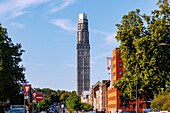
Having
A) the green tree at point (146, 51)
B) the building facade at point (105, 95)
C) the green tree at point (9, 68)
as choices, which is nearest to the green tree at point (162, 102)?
the green tree at point (146, 51)

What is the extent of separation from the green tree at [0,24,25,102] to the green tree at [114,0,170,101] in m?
14.7

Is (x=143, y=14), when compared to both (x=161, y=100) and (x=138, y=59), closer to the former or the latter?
(x=138, y=59)

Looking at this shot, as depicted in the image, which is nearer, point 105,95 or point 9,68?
point 9,68

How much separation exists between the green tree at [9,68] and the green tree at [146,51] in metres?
→ 14.7

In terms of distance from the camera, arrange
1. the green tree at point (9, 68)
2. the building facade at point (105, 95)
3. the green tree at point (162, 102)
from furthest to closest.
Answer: the building facade at point (105, 95), the green tree at point (9, 68), the green tree at point (162, 102)

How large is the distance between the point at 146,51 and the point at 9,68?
61.3ft

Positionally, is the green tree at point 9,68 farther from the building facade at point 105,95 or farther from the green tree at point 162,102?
the building facade at point 105,95

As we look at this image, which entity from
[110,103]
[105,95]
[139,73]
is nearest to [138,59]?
[139,73]

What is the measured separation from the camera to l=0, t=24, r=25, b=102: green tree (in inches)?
1971

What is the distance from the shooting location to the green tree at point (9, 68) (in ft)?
164

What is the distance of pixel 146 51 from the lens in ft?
164

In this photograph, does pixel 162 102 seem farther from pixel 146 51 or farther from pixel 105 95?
pixel 105 95

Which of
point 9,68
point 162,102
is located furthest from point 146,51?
point 9,68

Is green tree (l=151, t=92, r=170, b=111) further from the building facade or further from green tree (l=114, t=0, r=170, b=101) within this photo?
the building facade
